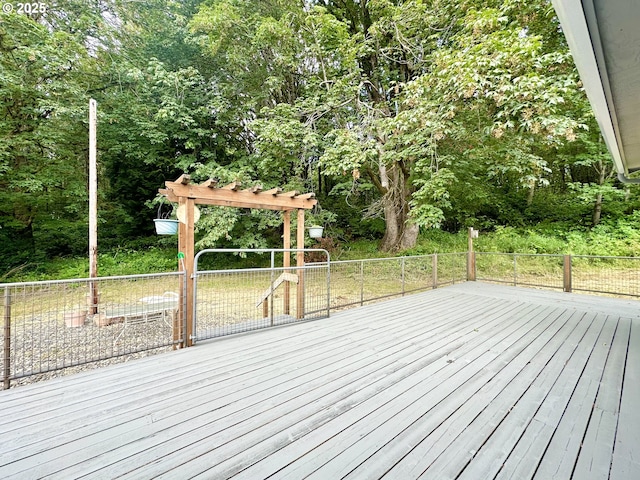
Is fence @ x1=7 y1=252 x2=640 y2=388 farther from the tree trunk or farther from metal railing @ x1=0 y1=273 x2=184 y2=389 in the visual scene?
the tree trunk

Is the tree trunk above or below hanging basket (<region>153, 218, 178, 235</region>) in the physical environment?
above

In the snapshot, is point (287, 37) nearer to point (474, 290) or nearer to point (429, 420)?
point (474, 290)

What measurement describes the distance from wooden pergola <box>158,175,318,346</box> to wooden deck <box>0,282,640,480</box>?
566 mm

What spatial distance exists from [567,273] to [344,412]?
6.87m

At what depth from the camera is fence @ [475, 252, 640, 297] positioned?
6.45 m

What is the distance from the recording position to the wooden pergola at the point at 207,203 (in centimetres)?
341

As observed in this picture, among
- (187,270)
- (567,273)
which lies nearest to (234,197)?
(187,270)

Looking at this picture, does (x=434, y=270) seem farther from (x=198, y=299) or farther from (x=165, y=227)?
(x=165, y=227)

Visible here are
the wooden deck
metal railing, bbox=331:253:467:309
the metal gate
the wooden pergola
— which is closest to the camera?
the wooden deck

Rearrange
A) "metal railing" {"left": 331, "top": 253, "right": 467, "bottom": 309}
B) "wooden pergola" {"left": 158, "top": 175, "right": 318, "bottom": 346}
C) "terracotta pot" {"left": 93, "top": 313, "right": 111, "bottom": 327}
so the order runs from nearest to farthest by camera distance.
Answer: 1. "wooden pergola" {"left": 158, "top": 175, "right": 318, "bottom": 346}
2. "terracotta pot" {"left": 93, "top": 313, "right": 111, "bottom": 327}
3. "metal railing" {"left": 331, "top": 253, "right": 467, "bottom": 309}

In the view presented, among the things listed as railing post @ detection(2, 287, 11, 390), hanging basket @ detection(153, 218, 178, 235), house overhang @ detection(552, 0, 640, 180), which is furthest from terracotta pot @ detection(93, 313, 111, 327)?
house overhang @ detection(552, 0, 640, 180)

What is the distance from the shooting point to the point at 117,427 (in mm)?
1855

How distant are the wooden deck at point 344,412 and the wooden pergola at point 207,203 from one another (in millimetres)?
566

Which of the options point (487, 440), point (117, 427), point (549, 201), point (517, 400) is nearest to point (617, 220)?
point (549, 201)
